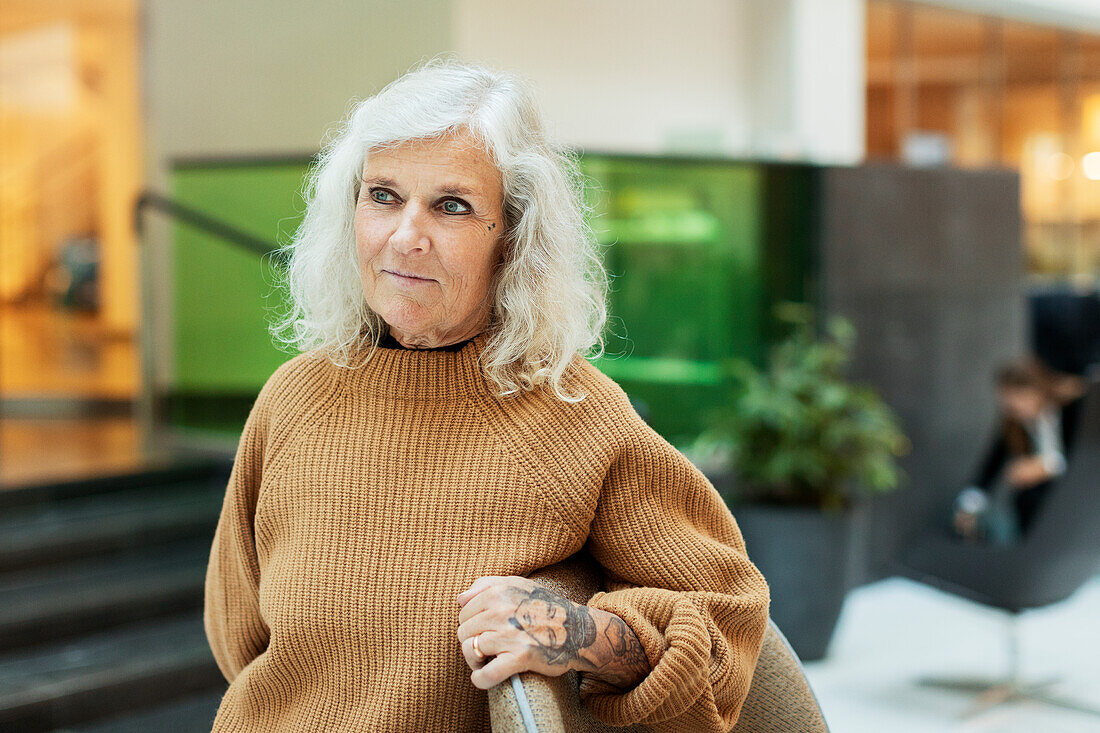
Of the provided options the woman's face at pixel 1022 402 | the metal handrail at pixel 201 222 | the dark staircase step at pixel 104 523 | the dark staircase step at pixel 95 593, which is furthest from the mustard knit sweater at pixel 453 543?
the woman's face at pixel 1022 402

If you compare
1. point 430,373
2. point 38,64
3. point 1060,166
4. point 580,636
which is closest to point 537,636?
point 580,636

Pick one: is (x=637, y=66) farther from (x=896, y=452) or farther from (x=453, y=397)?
(x=453, y=397)

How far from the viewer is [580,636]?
44.5 inches

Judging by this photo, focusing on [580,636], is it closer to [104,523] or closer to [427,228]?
[427,228]

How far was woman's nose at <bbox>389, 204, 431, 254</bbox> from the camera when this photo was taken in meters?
1.18

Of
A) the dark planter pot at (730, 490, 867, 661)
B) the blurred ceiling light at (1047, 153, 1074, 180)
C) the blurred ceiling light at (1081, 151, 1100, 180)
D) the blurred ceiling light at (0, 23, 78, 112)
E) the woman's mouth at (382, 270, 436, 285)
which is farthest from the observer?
the blurred ceiling light at (1081, 151, 1100, 180)

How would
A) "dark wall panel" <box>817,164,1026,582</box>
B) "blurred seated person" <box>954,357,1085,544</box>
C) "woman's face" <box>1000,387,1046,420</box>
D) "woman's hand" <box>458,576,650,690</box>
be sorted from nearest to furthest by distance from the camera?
"woman's hand" <box>458,576,650,690</box> → "blurred seated person" <box>954,357,1085,544</box> → "woman's face" <box>1000,387,1046,420</box> → "dark wall panel" <box>817,164,1026,582</box>

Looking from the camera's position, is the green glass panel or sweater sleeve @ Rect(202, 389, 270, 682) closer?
sweater sleeve @ Rect(202, 389, 270, 682)

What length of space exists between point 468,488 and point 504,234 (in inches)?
11.2

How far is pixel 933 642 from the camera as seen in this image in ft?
14.4

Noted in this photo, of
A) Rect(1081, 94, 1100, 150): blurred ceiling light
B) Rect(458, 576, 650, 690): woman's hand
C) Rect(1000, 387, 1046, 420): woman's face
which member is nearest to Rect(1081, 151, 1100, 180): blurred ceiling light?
Rect(1081, 94, 1100, 150): blurred ceiling light

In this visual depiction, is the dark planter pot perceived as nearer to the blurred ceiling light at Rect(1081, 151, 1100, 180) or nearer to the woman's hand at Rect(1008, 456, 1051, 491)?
the woman's hand at Rect(1008, 456, 1051, 491)

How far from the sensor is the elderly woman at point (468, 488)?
117 centimetres

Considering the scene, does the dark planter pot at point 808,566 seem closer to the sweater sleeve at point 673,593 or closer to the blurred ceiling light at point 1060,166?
Answer: the sweater sleeve at point 673,593
